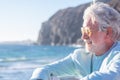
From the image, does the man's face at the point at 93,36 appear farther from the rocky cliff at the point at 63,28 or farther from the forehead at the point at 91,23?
the rocky cliff at the point at 63,28

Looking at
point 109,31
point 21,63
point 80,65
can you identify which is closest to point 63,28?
point 21,63

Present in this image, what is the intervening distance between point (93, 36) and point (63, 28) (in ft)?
311

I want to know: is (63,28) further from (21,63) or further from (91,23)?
(91,23)

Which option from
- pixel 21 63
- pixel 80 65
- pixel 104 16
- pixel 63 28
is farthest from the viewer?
pixel 63 28

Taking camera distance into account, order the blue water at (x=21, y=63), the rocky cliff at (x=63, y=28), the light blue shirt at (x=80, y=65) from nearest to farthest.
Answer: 1. the light blue shirt at (x=80, y=65)
2. the blue water at (x=21, y=63)
3. the rocky cliff at (x=63, y=28)

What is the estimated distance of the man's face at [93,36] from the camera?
6.66ft

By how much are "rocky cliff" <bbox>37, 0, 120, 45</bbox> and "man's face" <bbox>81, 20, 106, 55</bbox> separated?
276 ft

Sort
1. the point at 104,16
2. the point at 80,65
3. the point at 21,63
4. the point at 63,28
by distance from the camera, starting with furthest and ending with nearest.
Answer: the point at 63,28 → the point at 21,63 → the point at 80,65 → the point at 104,16

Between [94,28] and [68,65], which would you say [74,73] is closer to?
[68,65]

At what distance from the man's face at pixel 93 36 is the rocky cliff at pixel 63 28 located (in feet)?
276

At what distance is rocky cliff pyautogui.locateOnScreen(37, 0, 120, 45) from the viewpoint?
92.4 m

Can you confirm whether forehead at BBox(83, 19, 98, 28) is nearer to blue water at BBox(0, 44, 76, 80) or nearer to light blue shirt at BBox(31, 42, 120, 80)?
light blue shirt at BBox(31, 42, 120, 80)

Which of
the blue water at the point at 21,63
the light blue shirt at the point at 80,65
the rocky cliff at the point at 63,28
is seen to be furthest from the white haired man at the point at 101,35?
the rocky cliff at the point at 63,28

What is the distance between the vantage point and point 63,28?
96.9 meters
